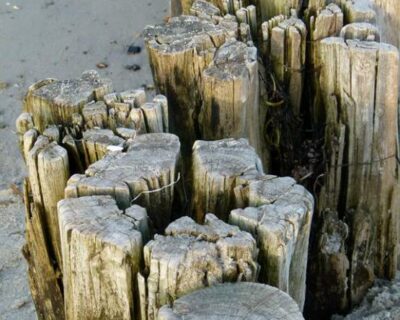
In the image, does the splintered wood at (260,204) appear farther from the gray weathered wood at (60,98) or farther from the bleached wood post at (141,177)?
the gray weathered wood at (60,98)

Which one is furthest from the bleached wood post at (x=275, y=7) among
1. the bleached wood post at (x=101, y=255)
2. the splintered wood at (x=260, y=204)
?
the bleached wood post at (x=101, y=255)

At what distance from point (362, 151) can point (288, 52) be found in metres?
0.51

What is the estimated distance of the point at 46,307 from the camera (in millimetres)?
2971

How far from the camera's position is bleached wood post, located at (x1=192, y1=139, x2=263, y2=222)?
2.48 m

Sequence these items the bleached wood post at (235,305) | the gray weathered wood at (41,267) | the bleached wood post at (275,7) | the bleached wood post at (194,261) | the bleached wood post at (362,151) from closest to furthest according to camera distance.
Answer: the bleached wood post at (235,305)
the bleached wood post at (194,261)
the gray weathered wood at (41,267)
the bleached wood post at (362,151)
the bleached wood post at (275,7)

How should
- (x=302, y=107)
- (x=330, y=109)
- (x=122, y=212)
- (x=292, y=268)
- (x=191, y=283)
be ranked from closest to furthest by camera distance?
(x=191, y=283) → (x=122, y=212) → (x=292, y=268) → (x=330, y=109) → (x=302, y=107)

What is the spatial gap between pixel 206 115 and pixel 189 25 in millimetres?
464

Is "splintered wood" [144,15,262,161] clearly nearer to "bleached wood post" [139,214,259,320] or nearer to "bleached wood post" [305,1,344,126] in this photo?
"bleached wood post" [305,1,344,126]

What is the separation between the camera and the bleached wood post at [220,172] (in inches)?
97.6

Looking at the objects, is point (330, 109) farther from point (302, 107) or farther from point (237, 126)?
point (237, 126)

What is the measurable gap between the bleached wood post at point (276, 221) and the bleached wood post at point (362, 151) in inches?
A: 32.9

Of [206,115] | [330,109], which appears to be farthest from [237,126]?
[330,109]

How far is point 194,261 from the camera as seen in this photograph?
2.12m

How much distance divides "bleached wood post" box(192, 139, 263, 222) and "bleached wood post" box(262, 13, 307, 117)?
2.64ft
